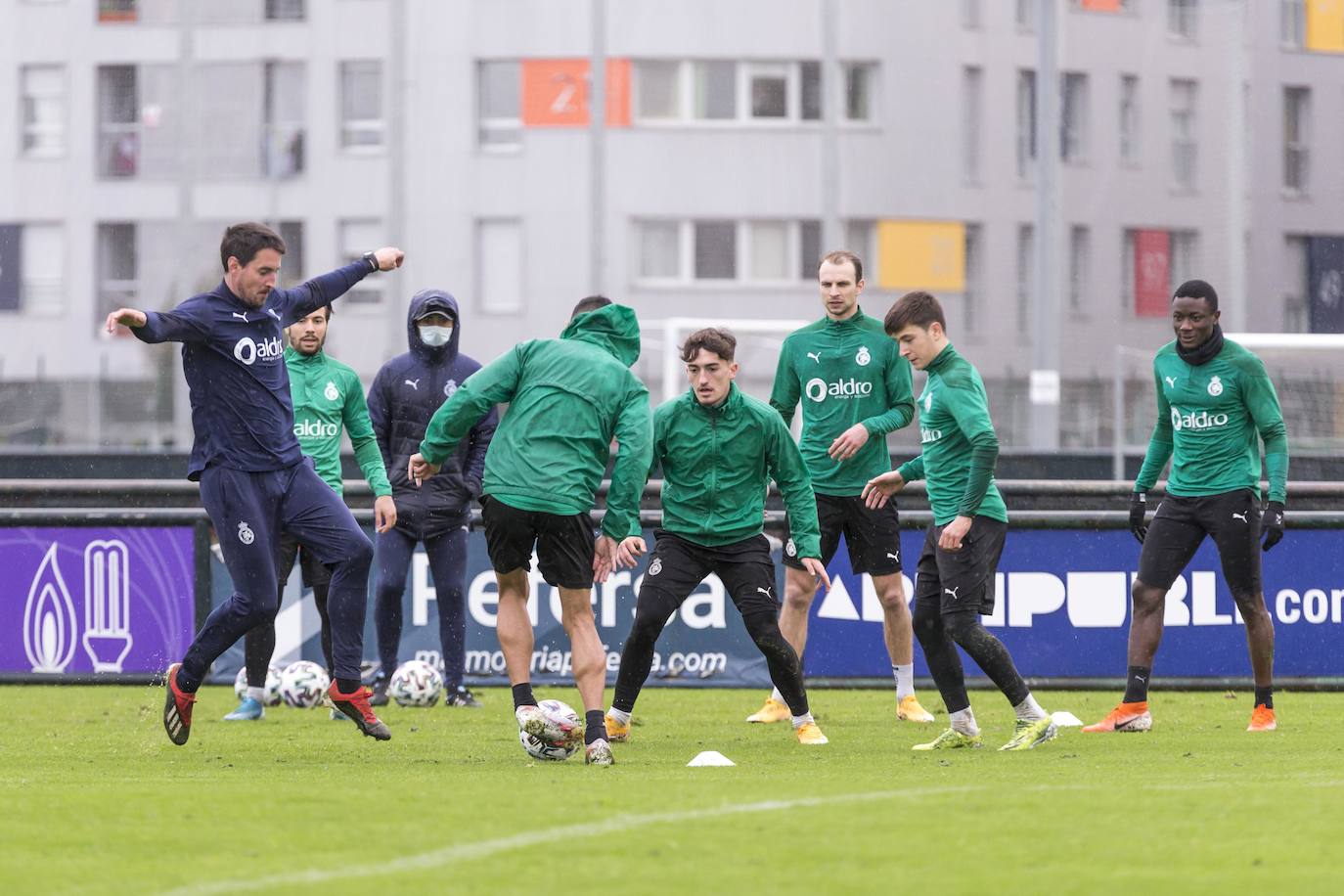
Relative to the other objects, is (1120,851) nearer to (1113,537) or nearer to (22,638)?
(1113,537)

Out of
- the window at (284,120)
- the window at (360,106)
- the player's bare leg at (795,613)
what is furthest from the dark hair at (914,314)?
the window at (284,120)

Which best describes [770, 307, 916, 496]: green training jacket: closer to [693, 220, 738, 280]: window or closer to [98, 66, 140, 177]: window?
[693, 220, 738, 280]: window

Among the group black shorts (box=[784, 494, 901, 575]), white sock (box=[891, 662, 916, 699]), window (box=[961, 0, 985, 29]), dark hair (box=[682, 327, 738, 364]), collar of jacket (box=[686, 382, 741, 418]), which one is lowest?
white sock (box=[891, 662, 916, 699])

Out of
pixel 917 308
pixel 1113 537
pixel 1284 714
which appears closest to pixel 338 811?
pixel 917 308

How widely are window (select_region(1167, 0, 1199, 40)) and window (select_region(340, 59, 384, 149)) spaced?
1276 centimetres

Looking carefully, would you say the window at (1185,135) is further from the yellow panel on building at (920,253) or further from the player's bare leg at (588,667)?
the player's bare leg at (588,667)

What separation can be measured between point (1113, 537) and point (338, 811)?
23.6 feet

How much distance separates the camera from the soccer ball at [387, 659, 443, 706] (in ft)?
38.7

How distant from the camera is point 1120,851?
6.21 meters

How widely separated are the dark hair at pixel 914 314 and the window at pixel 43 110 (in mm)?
30216

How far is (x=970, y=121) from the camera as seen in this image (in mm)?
35719

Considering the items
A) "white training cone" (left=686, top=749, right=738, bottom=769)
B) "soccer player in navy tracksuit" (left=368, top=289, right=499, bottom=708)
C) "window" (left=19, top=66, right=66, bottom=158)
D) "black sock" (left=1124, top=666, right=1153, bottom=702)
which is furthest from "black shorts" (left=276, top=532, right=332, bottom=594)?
"window" (left=19, top=66, right=66, bottom=158)

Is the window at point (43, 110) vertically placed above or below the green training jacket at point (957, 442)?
above

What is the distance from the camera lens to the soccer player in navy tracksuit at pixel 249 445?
9.21 meters
